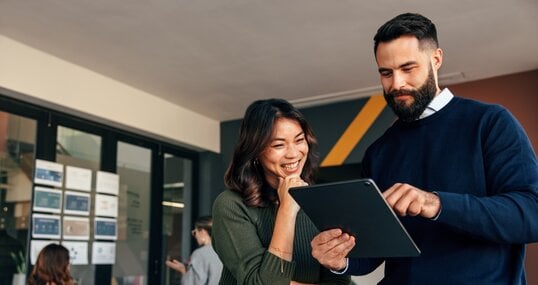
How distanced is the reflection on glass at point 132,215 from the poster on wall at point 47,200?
2.62 feet

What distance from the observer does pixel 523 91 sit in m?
5.40

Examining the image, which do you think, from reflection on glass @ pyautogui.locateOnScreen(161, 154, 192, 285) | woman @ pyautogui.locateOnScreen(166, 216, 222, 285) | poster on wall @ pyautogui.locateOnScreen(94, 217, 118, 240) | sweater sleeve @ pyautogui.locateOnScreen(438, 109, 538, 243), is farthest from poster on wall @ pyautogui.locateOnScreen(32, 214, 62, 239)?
sweater sleeve @ pyautogui.locateOnScreen(438, 109, 538, 243)

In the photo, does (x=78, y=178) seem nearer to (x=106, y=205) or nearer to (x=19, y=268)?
(x=106, y=205)

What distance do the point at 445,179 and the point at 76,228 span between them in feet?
15.1

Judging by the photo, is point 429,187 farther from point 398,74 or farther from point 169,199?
point 169,199

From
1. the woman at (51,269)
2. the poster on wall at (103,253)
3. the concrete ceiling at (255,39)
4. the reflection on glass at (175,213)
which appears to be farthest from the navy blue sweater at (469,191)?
the reflection on glass at (175,213)

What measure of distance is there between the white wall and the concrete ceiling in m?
0.10

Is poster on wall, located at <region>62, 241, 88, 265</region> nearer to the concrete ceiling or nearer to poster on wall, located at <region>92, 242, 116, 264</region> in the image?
poster on wall, located at <region>92, 242, 116, 264</region>

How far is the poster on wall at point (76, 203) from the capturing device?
527cm

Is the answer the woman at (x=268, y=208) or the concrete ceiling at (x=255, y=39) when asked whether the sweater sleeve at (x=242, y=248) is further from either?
the concrete ceiling at (x=255, y=39)

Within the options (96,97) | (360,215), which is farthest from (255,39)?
(360,215)

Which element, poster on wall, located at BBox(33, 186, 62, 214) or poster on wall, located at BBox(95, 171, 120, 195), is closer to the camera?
poster on wall, located at BBox(33, 186, 62, 214)

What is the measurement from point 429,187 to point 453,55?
3984 mm

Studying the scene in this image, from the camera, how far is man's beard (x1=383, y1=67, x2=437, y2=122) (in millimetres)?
1364
